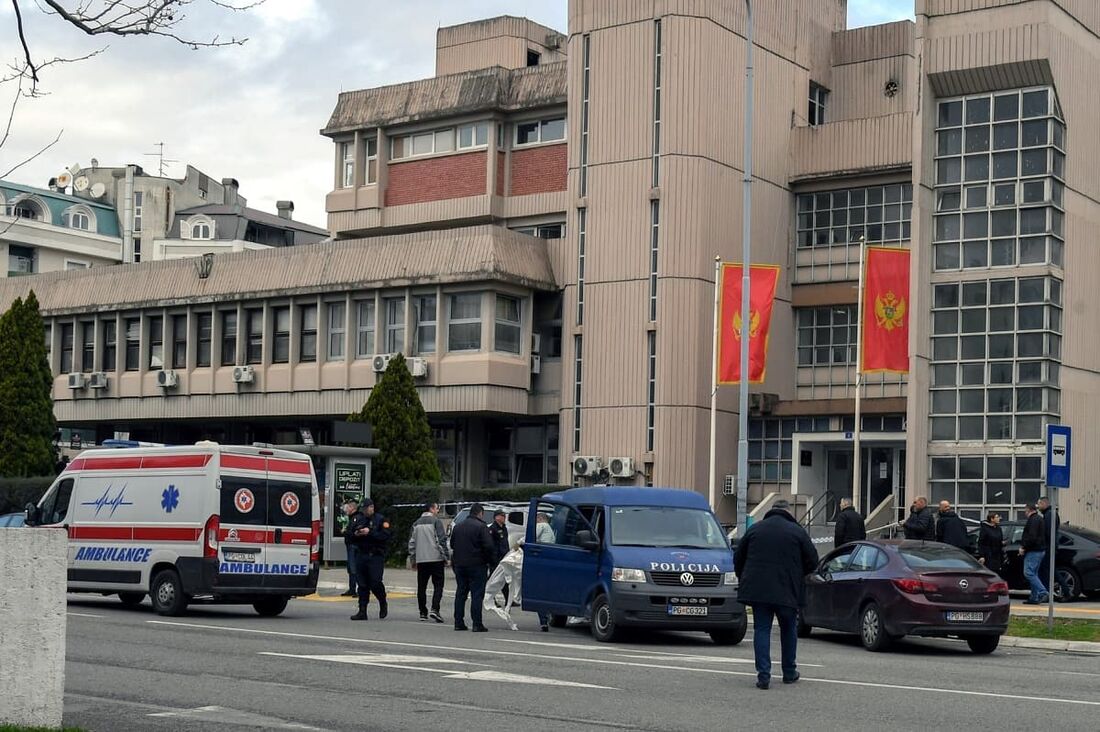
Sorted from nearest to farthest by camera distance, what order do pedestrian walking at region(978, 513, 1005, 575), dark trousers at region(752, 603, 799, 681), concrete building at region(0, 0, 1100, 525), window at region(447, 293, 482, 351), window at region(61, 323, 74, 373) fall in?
1. dark trousers at region(752, 603, 799, 681)
2. pedestrian walking at region(978, 513, 1005, 575)
3. concrete building at region(0, 0, 1100, 525)
4. window at region(447, 293, 482, 351)
5. window at region(61, 323, 74, 373)

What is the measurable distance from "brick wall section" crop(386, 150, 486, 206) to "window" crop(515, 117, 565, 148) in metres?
1.31

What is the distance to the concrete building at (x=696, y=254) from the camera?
3881 cm

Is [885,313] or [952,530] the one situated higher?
[885,313]

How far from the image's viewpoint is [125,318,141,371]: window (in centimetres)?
5506

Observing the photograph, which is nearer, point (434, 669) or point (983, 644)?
point (434, 669)

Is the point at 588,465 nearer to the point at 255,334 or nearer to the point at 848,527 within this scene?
the point at 255,334

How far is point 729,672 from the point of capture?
53.5 ft

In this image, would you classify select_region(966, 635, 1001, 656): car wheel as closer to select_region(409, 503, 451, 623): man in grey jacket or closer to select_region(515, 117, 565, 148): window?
select_region(409, 503, 451, 623): man in grey jacket

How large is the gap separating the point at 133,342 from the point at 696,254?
68.4 feet

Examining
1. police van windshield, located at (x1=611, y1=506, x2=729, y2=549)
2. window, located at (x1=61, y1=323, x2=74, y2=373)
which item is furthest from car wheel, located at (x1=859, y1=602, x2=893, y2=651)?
window, located at (x1=61, y1=323, x2=74, y2=373)

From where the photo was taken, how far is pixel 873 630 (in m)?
20.3

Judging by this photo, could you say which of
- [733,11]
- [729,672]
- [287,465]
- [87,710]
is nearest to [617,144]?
[733,11]

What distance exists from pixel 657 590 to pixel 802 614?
108 inches

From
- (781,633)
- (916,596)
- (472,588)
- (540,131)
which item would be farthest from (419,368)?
(781,633)
